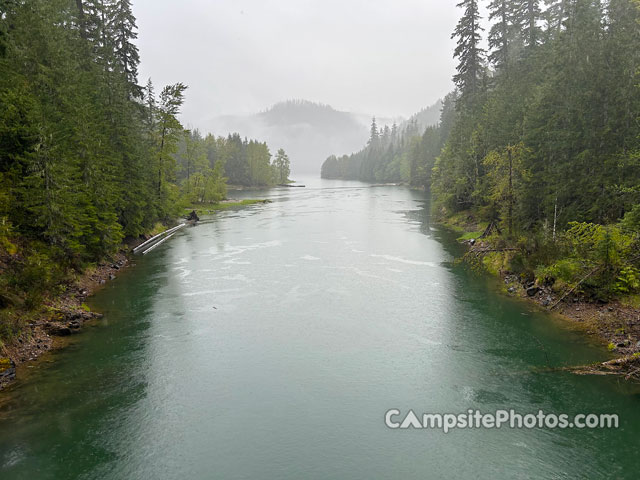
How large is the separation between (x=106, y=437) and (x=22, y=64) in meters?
24.6

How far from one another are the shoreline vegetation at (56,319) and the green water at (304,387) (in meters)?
0.68

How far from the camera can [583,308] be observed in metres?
21.4

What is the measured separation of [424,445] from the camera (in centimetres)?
1256

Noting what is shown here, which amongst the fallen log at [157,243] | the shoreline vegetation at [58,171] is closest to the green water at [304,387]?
the shoreline vegetation at [58,171]

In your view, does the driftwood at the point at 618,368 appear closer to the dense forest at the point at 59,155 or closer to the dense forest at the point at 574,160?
the dense forest at the point at 574,160

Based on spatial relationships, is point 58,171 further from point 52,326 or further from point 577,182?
point 577,182

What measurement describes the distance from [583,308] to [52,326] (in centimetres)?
2506

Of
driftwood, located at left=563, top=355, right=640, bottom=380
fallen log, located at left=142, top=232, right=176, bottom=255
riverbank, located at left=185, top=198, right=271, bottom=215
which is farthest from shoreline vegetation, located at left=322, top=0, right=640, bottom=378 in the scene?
riverbank, located at left=185, top=198, right=271, bottom=215

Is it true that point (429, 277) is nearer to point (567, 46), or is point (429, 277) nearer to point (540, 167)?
point (540, 167)

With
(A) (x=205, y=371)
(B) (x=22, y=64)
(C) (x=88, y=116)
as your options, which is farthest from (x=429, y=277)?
(B) (x=22, y=64)

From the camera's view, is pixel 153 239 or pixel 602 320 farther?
pixel 153 239

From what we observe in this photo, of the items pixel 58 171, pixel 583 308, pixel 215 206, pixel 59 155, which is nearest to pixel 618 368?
pixel 583 308

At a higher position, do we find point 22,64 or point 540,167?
point 22,64

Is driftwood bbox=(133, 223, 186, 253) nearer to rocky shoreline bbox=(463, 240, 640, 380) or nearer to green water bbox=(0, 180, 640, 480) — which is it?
green water bbox=(0, 180, 640, 480)
